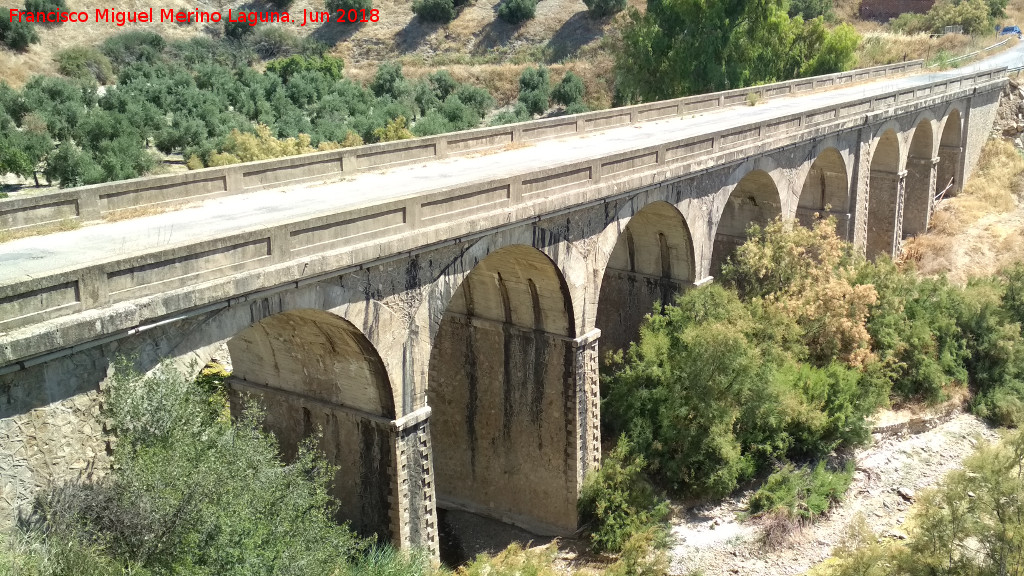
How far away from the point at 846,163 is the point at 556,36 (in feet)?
145

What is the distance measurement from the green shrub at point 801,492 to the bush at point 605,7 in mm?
53154

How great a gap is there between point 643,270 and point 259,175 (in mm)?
9027

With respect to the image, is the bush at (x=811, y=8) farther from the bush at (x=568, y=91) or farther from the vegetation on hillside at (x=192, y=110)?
the vegetation on hillside at (x=192, y=110)

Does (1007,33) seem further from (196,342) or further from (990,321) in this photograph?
(196,342)

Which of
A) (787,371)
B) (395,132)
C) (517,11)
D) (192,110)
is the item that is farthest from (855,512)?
(517,11)

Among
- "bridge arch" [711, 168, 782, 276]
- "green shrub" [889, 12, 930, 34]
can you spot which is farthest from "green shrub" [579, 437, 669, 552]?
"green shrub" [889, 12, 930, 34]

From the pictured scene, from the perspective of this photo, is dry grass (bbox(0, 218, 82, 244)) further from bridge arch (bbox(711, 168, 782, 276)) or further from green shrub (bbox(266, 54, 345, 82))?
green shrub (bbox(266, 54, 345, 82))

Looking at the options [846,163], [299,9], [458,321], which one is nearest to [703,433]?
[458,321]

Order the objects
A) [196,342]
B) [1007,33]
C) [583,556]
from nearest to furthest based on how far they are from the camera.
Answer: [196,342]
[583,556]
[1007,33]

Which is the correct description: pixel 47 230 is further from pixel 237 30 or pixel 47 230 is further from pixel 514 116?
pixel 237 30

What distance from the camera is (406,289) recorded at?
13.0 metres

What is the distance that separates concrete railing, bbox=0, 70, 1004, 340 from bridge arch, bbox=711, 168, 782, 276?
5006 millimetres

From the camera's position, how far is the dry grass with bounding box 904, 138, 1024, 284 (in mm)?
30969

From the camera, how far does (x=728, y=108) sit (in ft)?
100.0
